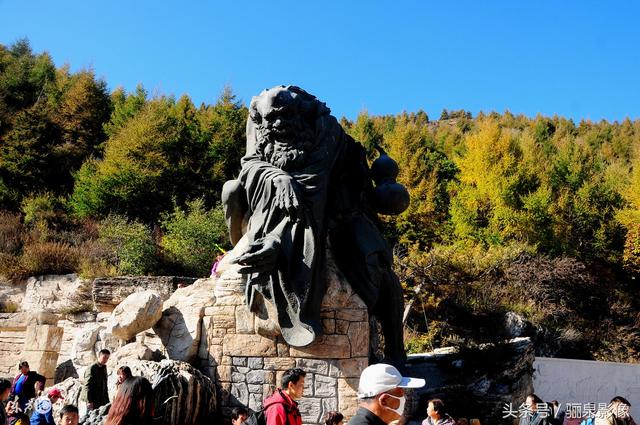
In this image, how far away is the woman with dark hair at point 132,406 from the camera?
113 inches

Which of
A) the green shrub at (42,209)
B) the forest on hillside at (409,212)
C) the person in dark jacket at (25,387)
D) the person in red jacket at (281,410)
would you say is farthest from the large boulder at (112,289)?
the green shrub at (42,209)

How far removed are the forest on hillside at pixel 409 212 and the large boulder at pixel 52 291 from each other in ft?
1.56

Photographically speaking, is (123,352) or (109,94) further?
(109,94)

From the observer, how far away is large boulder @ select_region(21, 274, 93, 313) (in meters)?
17.5

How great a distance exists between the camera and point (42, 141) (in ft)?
91.0

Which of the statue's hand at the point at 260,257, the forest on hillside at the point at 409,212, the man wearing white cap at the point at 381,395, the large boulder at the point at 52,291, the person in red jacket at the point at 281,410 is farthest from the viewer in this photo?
the forest on hillside at the point at 409,212

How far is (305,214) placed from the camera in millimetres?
7066

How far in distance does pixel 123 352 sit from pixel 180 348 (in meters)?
0.61

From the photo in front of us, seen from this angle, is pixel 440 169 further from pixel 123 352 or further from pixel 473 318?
pixel 123 352

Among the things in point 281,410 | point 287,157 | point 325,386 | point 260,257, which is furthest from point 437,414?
point 287,157

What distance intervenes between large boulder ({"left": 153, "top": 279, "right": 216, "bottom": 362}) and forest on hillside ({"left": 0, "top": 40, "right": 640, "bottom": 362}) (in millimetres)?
8720

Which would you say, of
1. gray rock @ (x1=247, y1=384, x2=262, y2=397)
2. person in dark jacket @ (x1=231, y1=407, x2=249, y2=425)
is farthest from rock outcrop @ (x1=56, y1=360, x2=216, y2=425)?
person in dark jacket @ (x1=231, y1=407, x2=249, y2=425)

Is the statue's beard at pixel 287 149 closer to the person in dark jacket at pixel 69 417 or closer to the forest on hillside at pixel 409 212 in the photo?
the person in dark jacket at pixel 69 417

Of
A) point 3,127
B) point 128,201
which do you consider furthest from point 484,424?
point 3,127
